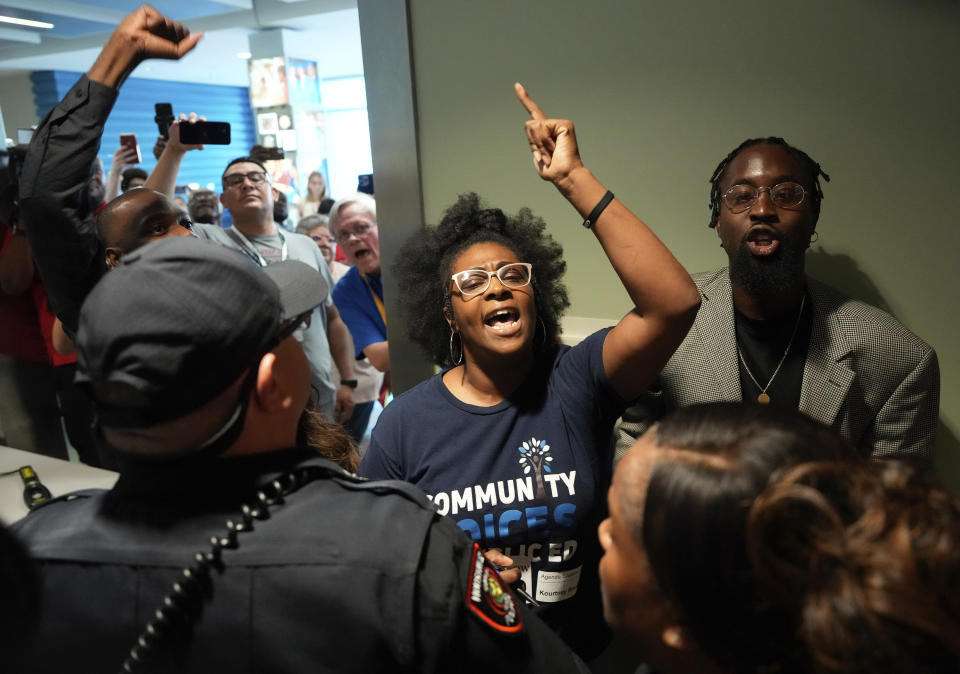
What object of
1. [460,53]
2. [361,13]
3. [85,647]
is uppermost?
[361,13]

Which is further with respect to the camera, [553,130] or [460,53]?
[460,53]

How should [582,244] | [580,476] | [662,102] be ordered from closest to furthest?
[580,476]
[662,102]
[582,244]

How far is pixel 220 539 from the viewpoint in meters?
0.77

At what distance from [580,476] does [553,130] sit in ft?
2.71

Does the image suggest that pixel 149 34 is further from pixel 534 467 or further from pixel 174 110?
pixel 174 110

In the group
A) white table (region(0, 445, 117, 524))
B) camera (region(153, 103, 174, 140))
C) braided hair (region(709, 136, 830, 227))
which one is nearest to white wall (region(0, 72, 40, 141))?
camera (region(153, 103, 174, 140))

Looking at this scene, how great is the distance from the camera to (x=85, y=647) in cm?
79

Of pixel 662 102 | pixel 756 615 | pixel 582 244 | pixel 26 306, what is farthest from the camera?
pixel 26 306

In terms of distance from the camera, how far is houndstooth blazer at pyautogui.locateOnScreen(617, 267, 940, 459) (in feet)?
5.33

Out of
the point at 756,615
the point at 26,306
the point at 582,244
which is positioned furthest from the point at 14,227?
the point at 756,615

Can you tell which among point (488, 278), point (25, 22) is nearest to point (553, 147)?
point (488, 278)

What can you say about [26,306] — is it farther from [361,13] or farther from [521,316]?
[521,316]

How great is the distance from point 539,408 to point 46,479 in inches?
70.0

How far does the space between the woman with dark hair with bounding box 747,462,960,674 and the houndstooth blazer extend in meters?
1.08
